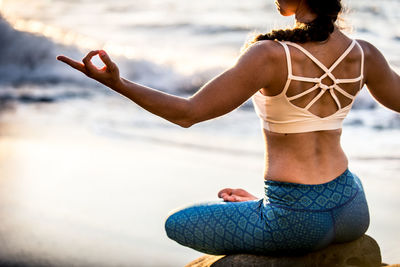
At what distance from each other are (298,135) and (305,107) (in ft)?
0.39

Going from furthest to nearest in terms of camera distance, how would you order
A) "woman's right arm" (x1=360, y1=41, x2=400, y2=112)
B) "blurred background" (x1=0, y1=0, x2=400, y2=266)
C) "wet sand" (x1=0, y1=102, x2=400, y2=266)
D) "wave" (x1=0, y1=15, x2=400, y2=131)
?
"wave" (x1=0, y1=15, x2=400, y2=131) → "blurred background" (x1=0, y1=0, x2=400, y2=266) → "wet sand" (x1=0, y1=102, x2=400, y2=266) → "woman's right arm" (x1=360, y1=41, x2=400, y2=112)

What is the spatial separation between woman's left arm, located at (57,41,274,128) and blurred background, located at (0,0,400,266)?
314 mm

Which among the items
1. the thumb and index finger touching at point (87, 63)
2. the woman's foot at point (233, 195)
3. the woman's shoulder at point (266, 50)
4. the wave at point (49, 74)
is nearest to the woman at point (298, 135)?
the woman's shoulder at point (266, 50)

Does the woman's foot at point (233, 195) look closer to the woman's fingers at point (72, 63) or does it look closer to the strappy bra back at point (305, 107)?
the strappy bra back at point (305, 107)

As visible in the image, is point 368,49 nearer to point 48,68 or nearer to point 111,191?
point 111,191

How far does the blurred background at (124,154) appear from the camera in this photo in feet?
13.5

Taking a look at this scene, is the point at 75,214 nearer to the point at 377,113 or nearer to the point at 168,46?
the point at 377,113

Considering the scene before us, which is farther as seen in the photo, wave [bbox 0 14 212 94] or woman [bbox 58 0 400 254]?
wave [bbox 0 14 212 94]

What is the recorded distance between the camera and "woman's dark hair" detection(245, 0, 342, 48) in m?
2.44

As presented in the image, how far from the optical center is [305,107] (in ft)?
8.22

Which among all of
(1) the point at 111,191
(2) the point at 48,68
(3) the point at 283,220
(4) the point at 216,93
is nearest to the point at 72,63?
(4) the point at 216,93

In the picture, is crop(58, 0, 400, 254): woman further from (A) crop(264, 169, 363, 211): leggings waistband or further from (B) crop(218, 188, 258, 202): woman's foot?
(B) crop(218, 188, 258, 202): woman's foot

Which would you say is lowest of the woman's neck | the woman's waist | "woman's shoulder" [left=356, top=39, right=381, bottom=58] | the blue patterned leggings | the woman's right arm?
the blue patterned leggings

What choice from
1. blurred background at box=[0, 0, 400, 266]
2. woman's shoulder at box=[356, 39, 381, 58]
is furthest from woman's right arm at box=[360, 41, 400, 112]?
blurred background at box=[0, 0, 400, 266]
